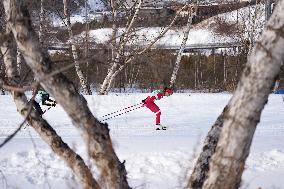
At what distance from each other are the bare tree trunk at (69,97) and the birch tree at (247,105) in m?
0.62

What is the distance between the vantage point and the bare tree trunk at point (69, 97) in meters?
2.79

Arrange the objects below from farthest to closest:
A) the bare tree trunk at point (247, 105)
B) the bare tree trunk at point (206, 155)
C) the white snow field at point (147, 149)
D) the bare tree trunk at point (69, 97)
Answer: the white snow field at point (147, 149) → the bare tree trunk at point (206, 155) → the bare tree trunk at point (69, 97) → the bare tree trunk at point (247, 105)

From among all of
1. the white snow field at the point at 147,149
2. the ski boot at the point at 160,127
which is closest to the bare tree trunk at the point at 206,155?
the white snow field at the point at 147,149

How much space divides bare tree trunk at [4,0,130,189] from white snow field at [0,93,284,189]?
8.45ft

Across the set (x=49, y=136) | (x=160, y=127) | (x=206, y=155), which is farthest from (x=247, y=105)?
(x=160, y=127)

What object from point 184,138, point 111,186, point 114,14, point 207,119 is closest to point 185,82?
point 114,14

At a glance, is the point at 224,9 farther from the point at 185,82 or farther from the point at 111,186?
the point at 111,186

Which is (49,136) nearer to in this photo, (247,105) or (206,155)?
(206,155)

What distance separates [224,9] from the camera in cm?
3117

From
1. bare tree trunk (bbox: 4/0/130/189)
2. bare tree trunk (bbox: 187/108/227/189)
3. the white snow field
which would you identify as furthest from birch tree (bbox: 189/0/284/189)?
the white snow field

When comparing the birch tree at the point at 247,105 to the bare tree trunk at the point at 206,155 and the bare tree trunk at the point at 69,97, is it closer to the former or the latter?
the bare tree trunk at the point at 206,155

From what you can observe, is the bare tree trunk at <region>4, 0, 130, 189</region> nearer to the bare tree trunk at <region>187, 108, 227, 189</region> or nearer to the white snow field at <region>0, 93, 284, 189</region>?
the bare tree trunk at <region>187, 108, 227, 189</region>

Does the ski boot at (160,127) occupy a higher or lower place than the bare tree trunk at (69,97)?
lower

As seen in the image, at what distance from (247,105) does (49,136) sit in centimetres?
149
